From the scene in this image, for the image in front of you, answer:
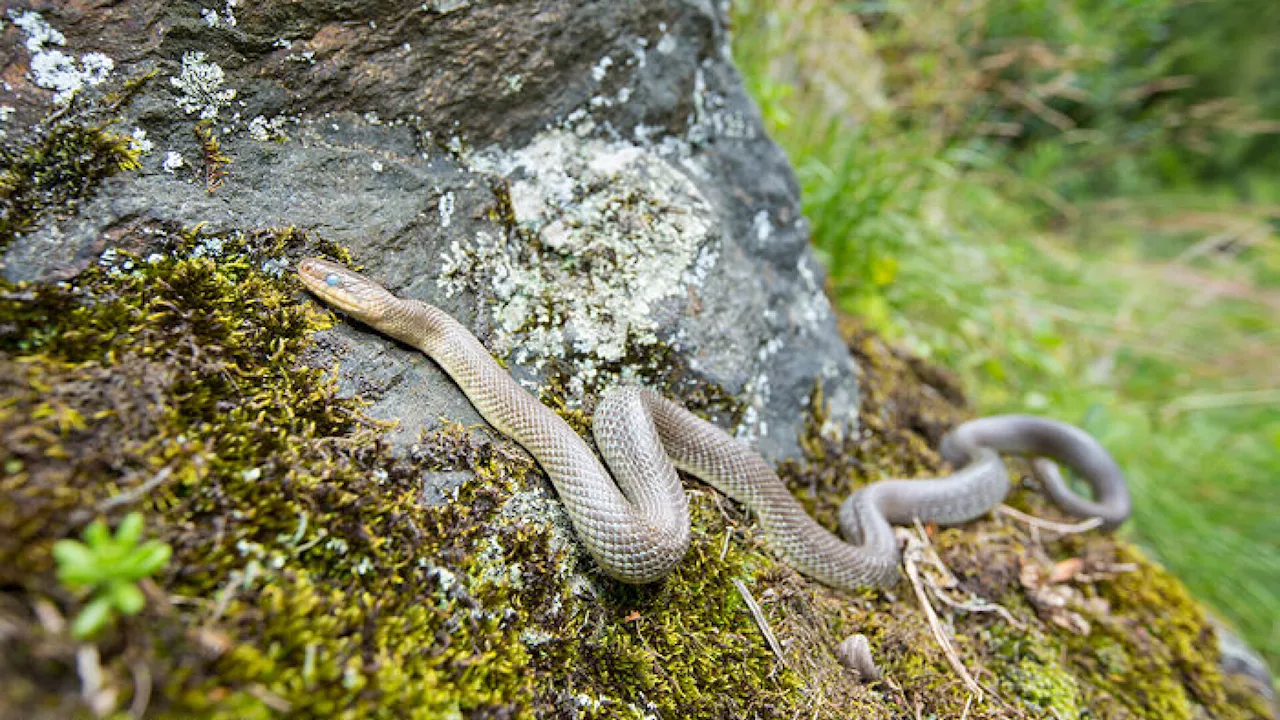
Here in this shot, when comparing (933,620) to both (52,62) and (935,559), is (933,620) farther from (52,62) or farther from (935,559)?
(52,62)

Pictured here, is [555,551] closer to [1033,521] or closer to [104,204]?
[104,204]

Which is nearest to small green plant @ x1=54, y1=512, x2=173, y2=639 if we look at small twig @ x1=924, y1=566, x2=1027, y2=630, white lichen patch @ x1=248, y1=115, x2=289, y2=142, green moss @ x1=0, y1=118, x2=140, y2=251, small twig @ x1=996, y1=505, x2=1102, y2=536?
green moss @ x1=0, y1=118, x2=140, y2=251

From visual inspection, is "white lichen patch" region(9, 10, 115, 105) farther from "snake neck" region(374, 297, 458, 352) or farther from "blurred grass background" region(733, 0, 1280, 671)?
"blurred grass background" region(733, 0, 1280, 671)

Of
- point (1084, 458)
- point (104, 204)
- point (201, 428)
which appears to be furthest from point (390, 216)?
point (1084, 458)

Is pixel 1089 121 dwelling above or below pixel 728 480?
below

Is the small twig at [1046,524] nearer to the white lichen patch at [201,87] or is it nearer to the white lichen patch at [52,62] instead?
the white lichen patch at [201,87]

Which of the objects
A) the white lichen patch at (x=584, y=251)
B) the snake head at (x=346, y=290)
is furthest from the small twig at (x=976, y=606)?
the snake head at (x=346, y=290)

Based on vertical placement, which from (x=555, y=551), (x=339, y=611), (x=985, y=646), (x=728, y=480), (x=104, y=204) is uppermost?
(x=104, y=204)
